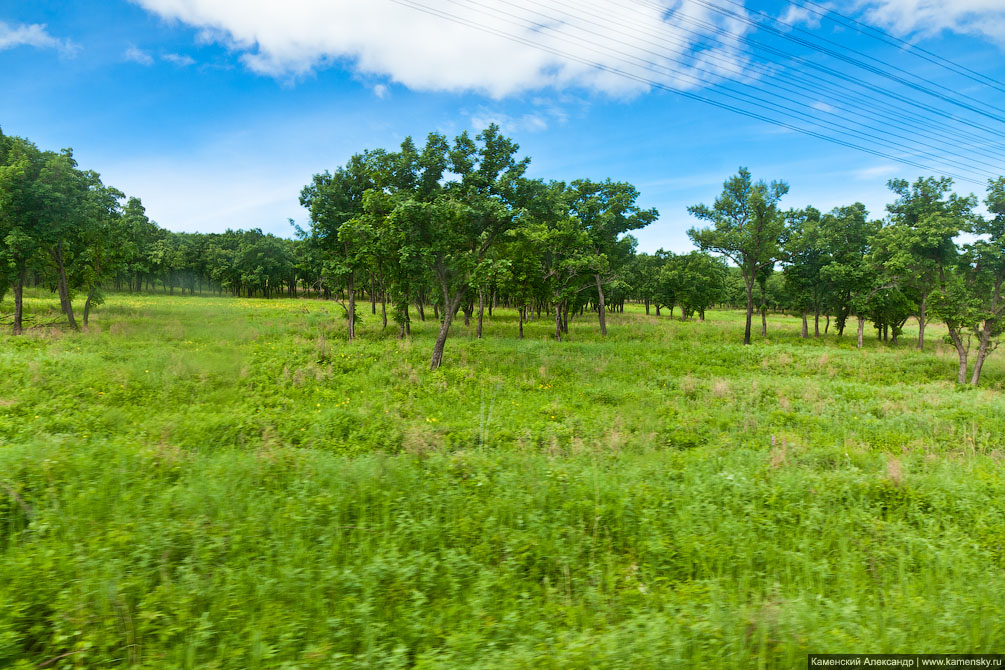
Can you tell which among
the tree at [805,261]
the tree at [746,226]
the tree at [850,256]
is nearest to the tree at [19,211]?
the tree at [746,226]

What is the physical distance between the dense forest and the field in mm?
8990

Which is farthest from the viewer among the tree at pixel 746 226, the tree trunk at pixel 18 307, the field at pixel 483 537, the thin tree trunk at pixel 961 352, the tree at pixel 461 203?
the tree at pixel 746 226

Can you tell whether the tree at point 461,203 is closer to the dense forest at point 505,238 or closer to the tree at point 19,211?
the dense forest at point 505,238

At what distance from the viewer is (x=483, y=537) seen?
509cm

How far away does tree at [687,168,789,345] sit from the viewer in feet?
100

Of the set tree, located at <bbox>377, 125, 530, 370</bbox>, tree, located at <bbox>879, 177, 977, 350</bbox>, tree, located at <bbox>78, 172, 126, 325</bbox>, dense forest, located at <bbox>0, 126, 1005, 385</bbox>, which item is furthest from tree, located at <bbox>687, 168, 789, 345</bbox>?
tree, located at <bbox>78, 172, 126, 325</bbox>

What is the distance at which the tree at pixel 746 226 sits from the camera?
100ft

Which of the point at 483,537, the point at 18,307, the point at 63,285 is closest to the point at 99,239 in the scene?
the point at 63,285

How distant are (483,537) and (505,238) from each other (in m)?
15.5

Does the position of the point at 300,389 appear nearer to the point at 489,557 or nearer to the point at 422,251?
the point at 422,251

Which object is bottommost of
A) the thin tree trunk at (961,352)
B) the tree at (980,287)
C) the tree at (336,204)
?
the thin tree trunk at (961,352)

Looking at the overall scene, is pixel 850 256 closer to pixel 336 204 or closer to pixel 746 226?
pixel 746 226

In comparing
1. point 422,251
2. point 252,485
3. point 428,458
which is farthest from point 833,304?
point 252,485

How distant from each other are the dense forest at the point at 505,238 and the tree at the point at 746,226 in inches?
4.0
